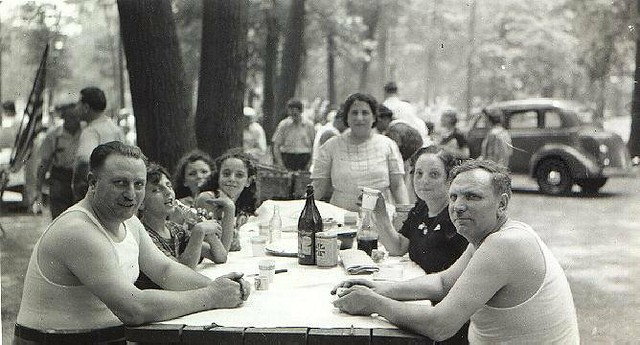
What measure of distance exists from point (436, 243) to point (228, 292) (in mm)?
1122

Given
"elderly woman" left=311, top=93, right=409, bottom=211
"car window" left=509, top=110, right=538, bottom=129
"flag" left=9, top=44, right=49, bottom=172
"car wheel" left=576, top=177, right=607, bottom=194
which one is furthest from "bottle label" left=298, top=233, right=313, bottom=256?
"car window" left=509, top=110, right=538, bottom=129

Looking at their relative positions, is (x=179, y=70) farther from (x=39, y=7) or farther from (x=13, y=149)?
(x=13, y=149)

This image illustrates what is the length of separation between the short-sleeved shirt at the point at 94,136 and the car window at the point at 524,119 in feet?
30.0

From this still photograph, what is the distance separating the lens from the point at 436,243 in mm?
3398

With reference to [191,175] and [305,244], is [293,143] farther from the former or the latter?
[305,244]

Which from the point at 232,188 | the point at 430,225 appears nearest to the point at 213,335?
the point at 430,225

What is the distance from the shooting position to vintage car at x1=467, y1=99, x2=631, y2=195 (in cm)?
1158

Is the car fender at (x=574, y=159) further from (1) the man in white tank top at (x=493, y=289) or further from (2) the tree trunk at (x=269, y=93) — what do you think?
(1) the man in white tank top at (x=493, y=289)

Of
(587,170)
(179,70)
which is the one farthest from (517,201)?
(179,70)

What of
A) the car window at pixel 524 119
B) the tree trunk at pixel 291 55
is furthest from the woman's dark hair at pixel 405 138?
the car window at pixel 524 119

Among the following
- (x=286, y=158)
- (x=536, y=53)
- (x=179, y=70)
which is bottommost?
(x=286, y=158)

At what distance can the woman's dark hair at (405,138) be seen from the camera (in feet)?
21.2

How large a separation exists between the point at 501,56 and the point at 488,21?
1606 mm

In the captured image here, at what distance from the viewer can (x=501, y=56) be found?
24344mm
